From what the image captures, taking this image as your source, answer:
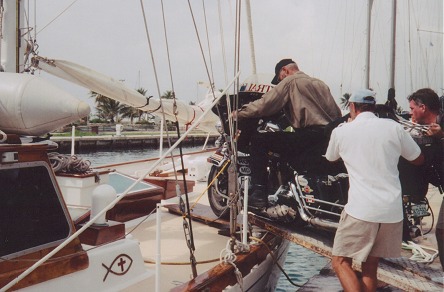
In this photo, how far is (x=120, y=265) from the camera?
356 cm

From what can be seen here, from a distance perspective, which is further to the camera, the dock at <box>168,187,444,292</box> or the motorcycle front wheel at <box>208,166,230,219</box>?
the motorcycle front wheel at <box>208,166,230,219</box>

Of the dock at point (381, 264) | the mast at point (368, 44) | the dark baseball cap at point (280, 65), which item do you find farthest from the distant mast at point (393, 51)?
the dark baseball cap at point (280, 65)

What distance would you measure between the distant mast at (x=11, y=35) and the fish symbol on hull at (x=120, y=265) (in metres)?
2.86

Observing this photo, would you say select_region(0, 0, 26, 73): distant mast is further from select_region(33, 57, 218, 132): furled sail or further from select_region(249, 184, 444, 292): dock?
select_region(249, 184, 444, 292): dock

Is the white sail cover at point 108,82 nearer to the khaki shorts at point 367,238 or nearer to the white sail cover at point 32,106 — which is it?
the white sail cover at point 32,106

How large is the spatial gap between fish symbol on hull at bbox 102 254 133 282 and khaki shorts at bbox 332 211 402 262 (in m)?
1.82

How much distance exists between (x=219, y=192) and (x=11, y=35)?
3275 mm

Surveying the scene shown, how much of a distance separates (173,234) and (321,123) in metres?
2.61

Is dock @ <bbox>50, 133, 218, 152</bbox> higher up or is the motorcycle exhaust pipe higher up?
dock @ <bbox>50, 133, 218, 152</bbox>

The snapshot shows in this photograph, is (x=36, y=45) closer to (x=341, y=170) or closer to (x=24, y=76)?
(x=24, y=76)

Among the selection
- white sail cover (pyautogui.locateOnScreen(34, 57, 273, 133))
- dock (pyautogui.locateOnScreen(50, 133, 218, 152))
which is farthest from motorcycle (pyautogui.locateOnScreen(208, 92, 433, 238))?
dock (pyautogui.locateOnScreen(50, 133, 218, 152))

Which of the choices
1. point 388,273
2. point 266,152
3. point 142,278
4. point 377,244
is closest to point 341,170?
point 266,152

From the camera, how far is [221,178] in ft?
18.3

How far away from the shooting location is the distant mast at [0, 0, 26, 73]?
4.97 metres
